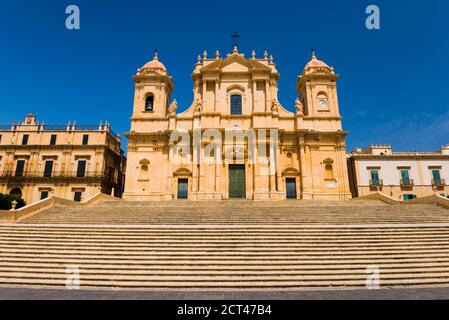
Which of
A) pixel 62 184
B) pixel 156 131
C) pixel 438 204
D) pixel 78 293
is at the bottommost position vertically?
pixel 78 293

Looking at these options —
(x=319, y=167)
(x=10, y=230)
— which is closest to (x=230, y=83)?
(x=319, y=167)

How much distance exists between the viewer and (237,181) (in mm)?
24906

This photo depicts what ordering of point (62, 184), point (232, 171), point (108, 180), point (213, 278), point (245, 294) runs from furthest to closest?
point (108, 180)
point (62, 184)
point (232, 171)
point (213, 278)
point (245, 294)

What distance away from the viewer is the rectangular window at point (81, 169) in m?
33.5

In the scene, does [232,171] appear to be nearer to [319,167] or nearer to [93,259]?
[319,167]

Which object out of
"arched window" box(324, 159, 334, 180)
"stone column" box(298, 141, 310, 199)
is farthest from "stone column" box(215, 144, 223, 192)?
"arched window" box(324, 159, 334, 180)

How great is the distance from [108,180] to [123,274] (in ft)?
94.9

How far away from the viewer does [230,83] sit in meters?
27.4

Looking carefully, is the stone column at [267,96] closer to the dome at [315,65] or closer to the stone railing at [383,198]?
the dome at [315,65]

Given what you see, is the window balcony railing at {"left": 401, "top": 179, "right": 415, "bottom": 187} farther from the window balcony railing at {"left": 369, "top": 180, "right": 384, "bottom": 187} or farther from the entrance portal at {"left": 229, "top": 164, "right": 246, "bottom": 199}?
the entrance portal at {"left": 229, "top": 164, "right": 246, "bottom": 199}

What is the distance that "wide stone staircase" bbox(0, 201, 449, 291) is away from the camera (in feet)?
26.9

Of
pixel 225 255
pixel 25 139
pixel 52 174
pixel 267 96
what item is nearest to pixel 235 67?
pixel 267 96

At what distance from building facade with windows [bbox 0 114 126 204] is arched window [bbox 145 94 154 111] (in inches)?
393

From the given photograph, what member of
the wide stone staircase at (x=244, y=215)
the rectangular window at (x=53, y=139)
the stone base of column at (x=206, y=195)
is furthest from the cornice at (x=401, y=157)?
the rectangular window at (x=53, y=139)
